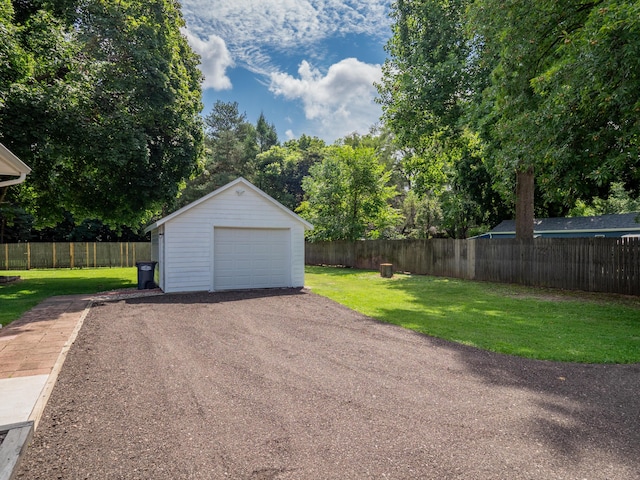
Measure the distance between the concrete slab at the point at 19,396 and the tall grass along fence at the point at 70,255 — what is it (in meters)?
22.8

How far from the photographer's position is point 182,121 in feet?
44.0

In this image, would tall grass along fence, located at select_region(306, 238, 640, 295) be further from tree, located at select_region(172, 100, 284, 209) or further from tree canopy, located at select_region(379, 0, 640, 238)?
tree, located at select_region(172, 100, 284, 209)

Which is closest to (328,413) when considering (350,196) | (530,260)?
(530,260)

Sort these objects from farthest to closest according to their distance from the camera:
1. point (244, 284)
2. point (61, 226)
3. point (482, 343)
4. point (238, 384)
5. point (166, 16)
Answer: point (61, 226), point (166, 16), point (244, 284), point (482, 343), point (238, 384)

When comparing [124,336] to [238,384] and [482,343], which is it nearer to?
[238,384]

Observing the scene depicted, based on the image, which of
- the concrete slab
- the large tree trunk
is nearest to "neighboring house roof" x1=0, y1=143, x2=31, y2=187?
the concrete slab

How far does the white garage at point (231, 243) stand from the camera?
36.3 ft

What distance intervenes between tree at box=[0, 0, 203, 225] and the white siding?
2743mm

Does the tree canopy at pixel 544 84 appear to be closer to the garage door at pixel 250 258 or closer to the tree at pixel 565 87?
the tree at pixel 565 87

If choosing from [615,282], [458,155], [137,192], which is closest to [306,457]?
[615,282]

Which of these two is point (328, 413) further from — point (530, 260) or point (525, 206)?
point (525, 206)

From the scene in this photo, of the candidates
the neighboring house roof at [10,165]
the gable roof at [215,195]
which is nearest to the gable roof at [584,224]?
the gable roof at [215,195]

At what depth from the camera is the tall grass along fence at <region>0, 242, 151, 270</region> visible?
73.2 ft

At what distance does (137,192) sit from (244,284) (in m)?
5.42
